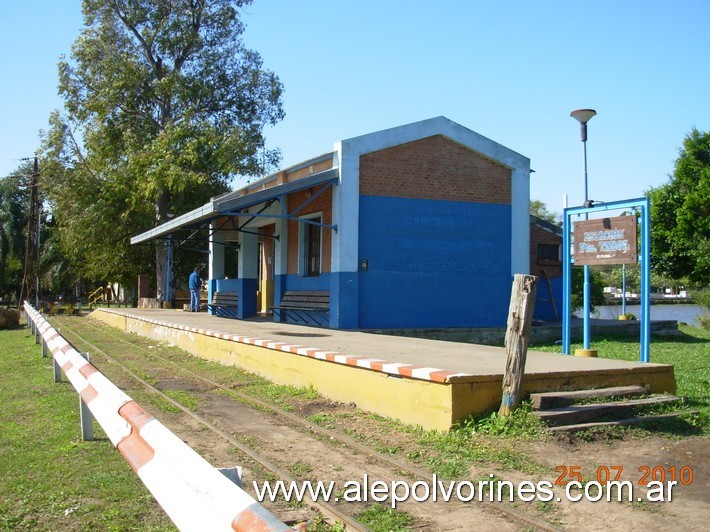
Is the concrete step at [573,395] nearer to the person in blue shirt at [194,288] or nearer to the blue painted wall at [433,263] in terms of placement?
the blue painted wall at [433,263]

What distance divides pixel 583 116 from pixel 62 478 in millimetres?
9616

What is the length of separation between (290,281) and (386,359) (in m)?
11.6

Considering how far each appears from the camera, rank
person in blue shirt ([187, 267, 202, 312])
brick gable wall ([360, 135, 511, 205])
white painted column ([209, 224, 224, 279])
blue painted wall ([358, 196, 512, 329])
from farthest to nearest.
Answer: person in blue shirt ([187, 267, 202, 312])
white painted column ([209, 224, 224, 279])
brick gable wall ([360, 135, 511, 205])
blue painted wall ([358, 196, 512, 329])

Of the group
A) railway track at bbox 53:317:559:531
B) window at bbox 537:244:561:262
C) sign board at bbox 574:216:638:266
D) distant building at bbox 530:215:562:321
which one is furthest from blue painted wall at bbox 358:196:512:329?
sign board at bbox 574:216:638:266

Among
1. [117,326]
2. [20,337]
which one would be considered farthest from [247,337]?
[117,326]

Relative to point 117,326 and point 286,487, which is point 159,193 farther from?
point 286,487

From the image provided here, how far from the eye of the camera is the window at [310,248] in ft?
64.7

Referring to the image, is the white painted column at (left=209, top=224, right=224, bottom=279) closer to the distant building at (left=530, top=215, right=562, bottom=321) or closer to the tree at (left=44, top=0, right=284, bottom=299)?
the tree at (left=44, top=0, right=284, bottom=299)

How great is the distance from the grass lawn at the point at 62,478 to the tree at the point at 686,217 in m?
32.2

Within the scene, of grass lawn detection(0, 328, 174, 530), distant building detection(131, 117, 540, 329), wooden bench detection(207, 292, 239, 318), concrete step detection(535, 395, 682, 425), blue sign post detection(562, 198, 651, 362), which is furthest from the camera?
wooden bench detection(207, 292, 239, 318)

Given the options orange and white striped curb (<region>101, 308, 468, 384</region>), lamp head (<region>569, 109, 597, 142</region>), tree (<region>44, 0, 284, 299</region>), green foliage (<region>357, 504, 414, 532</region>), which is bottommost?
green foliage (<region>357, 504, 414, 532</region>)

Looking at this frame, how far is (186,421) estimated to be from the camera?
8.16 meters

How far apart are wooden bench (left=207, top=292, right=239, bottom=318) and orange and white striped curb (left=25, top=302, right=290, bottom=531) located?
1877 cm

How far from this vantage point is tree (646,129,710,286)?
33.9 m
